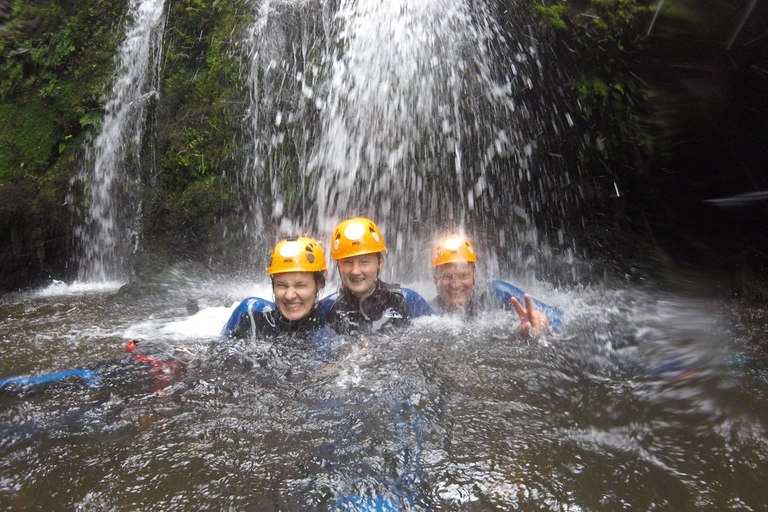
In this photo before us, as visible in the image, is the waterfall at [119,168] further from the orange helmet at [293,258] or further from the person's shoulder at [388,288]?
the person's shoulder at [388,288]

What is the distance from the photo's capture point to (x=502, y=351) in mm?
3641

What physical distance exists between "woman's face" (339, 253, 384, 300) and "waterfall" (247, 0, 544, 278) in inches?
108

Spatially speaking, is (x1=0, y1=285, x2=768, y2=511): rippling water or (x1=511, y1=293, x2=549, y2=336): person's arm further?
(x1=511, y1=293, x2=549, y2=336): person's arm

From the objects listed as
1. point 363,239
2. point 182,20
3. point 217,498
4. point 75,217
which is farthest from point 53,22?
point 217,498

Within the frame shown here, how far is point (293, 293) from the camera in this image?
157 inches

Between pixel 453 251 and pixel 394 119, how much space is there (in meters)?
2.71

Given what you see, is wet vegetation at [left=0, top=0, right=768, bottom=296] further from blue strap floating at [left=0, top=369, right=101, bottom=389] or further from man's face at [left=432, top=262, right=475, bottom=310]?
blue strap floating at [left=0, top=369, right=101, bottom=389]

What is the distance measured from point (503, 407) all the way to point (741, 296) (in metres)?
4.10

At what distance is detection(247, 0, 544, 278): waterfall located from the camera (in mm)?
6305

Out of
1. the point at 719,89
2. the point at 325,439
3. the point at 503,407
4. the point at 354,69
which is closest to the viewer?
the point at 325,439

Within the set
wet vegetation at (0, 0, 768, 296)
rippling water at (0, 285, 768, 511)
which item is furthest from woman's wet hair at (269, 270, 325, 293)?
wet vegetation at (0, 0, 768, 296)

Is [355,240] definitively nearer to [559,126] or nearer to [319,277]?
[319,277]

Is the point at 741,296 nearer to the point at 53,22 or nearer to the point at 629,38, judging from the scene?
the point at 629,38

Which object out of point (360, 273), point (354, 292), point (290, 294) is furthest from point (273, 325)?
point (360, 273)
